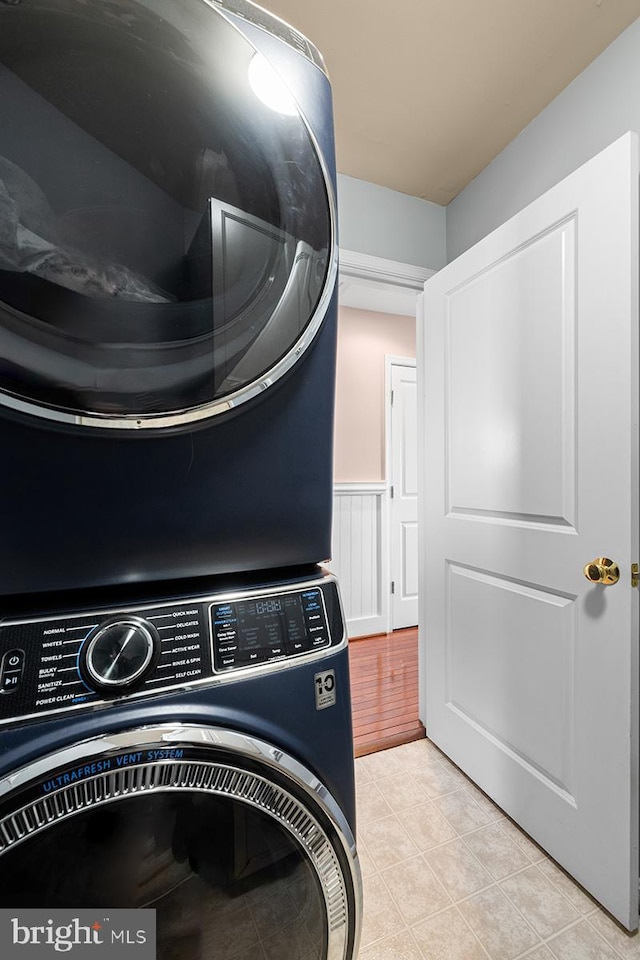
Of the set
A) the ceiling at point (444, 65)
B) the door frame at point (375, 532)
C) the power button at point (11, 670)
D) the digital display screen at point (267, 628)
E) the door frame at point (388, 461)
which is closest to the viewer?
the power button at point (11, 670)

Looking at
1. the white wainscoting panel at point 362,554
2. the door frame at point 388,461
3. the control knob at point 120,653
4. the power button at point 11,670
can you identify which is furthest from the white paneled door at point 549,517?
the door frame at point 388,461

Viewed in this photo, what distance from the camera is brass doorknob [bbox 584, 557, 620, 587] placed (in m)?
1.07

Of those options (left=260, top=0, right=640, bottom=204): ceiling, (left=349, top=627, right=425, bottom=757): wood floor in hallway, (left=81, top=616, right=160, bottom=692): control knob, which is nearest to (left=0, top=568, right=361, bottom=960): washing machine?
(left=81, top=616, right=160, bottom=692): control knob

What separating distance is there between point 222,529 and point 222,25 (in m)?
0.65

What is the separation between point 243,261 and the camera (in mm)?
561

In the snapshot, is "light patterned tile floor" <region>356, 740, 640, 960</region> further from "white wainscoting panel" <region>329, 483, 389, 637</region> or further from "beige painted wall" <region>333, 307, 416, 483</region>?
"beige painted wall" <region>333, 307, 416, 483</region>

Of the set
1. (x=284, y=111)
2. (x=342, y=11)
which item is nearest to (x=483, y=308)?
(x=342, y=11)

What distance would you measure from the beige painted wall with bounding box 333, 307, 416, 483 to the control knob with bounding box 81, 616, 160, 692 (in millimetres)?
2538

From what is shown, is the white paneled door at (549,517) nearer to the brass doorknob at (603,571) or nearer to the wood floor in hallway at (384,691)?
the brass doorknob at (603,571)

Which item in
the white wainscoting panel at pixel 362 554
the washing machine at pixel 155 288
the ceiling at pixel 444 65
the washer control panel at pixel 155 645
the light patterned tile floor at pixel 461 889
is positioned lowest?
the light patterned tile floor at pixel 461 889

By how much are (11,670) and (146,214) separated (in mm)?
538

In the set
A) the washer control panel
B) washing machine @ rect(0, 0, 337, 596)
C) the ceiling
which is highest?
the ceiling

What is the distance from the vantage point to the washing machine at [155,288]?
0.48m

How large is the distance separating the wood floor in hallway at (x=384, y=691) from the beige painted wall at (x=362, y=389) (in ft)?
3.78
